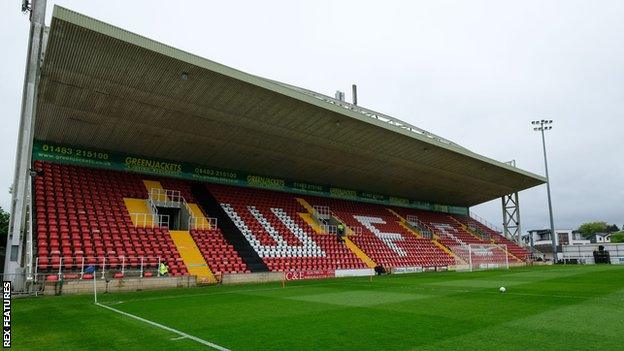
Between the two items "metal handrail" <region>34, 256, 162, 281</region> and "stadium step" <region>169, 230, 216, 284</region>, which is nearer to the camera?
"metal handrail" <region>34, 256, 162, 281</region>

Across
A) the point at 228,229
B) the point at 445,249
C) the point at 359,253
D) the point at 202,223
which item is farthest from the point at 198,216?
the point at 445,249

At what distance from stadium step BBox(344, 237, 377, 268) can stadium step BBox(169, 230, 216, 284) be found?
12102 millimetres

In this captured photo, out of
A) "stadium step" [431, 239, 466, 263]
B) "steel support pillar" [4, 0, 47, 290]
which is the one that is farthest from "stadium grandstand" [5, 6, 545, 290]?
"stadium step" [431, 239, 466, 263]

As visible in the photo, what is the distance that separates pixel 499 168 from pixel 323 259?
22.3m

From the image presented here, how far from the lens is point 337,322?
881 cm

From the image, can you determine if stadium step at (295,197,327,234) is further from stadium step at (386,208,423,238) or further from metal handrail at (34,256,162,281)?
metal handrail at (34,256,162,281)

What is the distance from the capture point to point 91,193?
2245 cm

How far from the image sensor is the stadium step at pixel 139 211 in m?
22.6

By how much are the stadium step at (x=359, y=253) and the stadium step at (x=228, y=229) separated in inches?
339

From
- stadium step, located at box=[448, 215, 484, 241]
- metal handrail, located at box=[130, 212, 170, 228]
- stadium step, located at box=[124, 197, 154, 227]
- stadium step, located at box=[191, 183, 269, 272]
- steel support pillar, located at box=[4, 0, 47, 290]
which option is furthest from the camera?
stadium step, located at box=[448, 215, 484, 241]

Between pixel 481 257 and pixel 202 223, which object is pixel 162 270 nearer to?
pixel 202 223

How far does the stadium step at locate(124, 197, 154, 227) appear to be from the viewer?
2256 cm

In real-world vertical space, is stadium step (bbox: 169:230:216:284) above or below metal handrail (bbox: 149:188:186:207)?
below

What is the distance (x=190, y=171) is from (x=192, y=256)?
8444 millimetres
